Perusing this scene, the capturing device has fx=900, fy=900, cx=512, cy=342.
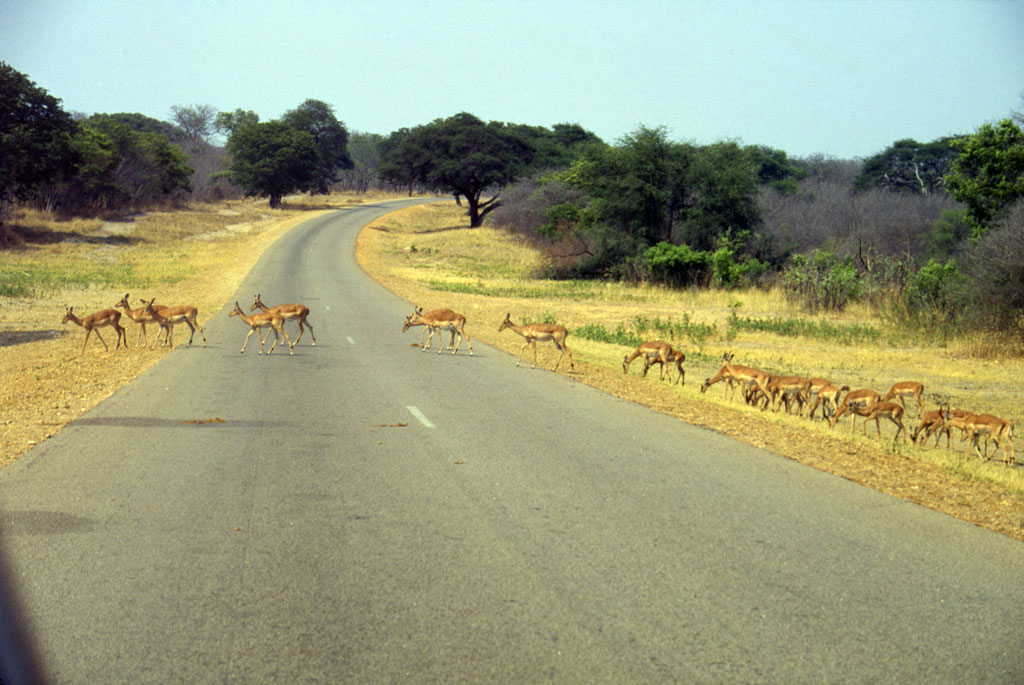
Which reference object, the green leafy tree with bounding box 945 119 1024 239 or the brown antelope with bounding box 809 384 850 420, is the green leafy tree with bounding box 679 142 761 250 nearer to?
the green leafy tree with bounding box 945 119 1024 239

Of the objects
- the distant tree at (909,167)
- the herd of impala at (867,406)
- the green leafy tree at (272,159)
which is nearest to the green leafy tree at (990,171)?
the herd of impala at (867,406)

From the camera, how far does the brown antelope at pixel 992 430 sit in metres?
12.0

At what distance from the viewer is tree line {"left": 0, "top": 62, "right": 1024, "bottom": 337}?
25906 mm

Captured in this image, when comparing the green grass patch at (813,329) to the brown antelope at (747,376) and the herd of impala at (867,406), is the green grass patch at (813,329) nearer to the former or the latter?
the herd of impala at (867,406)

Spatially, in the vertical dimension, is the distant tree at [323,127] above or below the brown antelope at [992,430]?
above

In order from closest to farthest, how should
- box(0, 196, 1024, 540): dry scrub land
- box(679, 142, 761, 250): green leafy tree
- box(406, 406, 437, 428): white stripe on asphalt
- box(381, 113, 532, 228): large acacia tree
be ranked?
box(0, 196, 1024, 540): dry scrub land < box(406, 406, 437, 428): white stripe on asphalt < box(679, 142, 761, 250): green leafy tree < box(381, 113, 532, 228): large acacia tree

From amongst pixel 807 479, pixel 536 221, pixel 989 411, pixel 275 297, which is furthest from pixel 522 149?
pixel 807 479

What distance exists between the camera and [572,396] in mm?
14469

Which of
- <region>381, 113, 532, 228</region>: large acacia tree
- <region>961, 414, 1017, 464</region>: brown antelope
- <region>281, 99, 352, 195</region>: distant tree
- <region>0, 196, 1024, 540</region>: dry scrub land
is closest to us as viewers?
<region>0, 196, 1024, 540</region>: dry scrub land

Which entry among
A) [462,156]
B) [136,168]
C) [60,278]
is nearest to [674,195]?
[60,278]

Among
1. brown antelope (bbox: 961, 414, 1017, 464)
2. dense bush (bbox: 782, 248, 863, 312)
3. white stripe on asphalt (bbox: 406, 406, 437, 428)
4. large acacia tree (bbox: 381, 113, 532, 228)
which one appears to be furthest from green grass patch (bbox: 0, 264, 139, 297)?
large acacia tree (bbox: 381, 113, 532, 228)

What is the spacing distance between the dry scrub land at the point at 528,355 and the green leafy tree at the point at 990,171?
516cm

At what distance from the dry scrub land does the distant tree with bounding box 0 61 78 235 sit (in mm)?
4237

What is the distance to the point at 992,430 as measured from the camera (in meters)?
12.1
